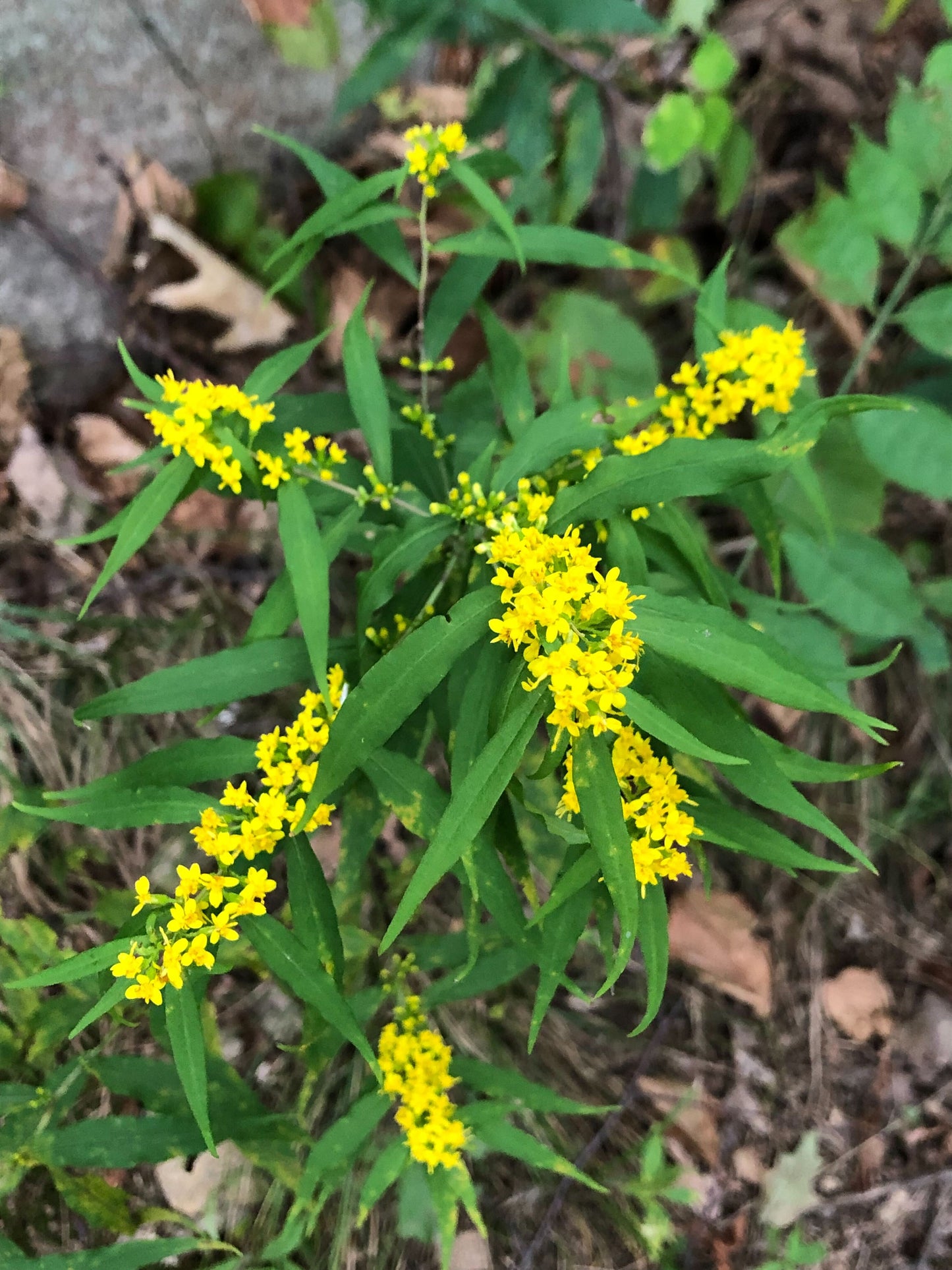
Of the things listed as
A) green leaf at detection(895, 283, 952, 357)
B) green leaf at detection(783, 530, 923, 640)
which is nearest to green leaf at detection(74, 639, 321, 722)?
green leaf at detection(783, 530, 923, 640)

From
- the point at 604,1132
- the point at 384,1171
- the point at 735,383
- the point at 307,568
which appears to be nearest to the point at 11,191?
the point at 307,568

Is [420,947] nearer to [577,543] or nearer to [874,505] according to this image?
[577,543]

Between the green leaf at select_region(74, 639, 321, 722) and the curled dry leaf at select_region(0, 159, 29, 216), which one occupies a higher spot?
the curled dry leaf at select_region(0, 159, 29, 216)

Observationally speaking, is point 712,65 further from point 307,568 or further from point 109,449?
point 109,449

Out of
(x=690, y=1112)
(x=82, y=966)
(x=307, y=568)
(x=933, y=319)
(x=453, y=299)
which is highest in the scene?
(x=453, y=299)

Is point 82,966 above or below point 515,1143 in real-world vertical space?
above

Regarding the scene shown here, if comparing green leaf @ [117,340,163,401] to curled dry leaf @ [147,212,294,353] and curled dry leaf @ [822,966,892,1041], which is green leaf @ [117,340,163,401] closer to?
curled dry leaf @ [147,212,294,353]

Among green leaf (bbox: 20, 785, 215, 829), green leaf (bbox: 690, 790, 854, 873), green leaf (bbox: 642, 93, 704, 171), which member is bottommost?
green leaf (bbox: 690, 790, 854, 873)
